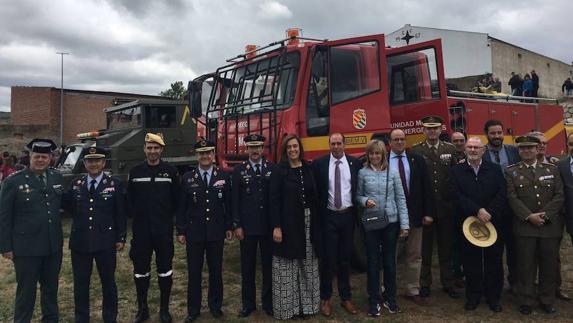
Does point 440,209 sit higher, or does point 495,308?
point 440,209

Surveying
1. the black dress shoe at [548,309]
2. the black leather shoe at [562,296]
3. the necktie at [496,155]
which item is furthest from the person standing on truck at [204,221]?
the black leather shoe at [562,296]

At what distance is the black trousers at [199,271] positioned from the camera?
178 inches

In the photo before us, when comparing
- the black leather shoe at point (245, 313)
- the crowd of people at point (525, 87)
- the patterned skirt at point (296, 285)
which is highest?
the crowd of people at point (525, 87)

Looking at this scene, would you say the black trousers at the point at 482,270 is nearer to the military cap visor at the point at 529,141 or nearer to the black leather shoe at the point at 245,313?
the military cap visor at the point at 529,141

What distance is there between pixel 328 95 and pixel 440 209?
184 centimetres

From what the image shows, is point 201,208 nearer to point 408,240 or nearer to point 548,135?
point 408,240

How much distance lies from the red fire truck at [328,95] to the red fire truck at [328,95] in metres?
0.01

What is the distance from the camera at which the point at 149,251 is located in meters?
4.48

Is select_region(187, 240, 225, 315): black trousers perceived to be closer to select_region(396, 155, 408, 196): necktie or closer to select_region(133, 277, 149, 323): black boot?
select_region(133, 277, 149, 323): black boot

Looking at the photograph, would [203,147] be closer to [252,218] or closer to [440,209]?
[252,218]

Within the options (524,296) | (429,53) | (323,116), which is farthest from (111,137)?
(524,296)

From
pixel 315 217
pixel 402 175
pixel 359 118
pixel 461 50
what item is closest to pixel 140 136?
pixel 359 118

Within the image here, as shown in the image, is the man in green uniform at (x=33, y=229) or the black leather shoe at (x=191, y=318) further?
the black leather shoe at (x=191, y=318)

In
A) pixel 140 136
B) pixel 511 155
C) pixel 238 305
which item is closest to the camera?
pixel 238 305
